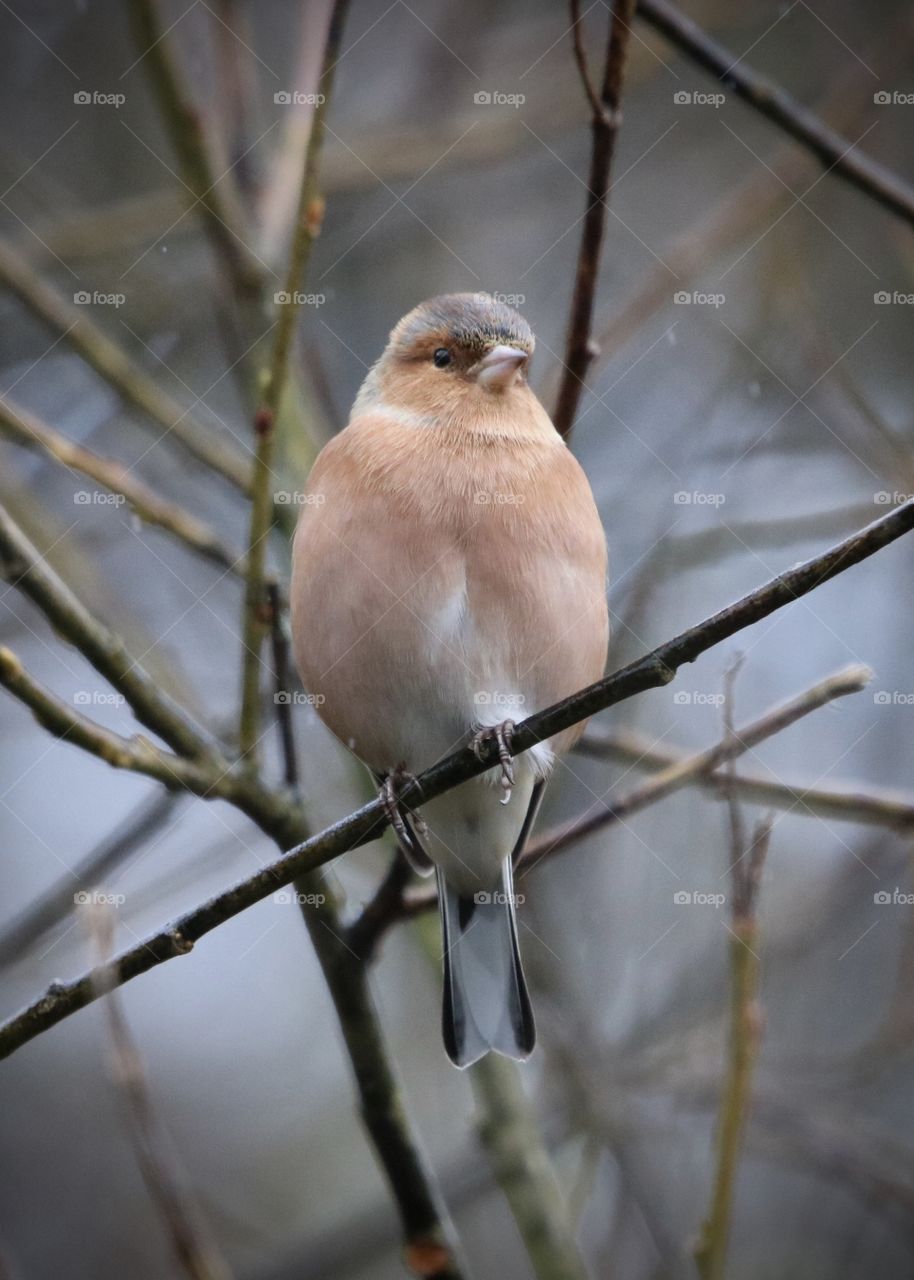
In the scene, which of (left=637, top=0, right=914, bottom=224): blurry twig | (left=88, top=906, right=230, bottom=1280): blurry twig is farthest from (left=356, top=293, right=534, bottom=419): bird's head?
(left=88, top=906, right=230, bottom=1280): blurry twig

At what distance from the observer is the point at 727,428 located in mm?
3861

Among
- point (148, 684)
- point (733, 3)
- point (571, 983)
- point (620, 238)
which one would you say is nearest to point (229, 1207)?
point (571, 983)

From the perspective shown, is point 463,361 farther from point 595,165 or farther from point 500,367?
point 595,165

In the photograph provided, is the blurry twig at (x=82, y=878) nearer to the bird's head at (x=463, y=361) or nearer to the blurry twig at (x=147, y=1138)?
the blurry twig at (x=147, y=1138)

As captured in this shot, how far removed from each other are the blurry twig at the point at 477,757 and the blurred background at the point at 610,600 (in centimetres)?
79

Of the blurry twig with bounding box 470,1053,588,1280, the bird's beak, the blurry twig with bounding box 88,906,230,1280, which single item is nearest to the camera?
the blurry twig with bounding box 88,906,230,1280

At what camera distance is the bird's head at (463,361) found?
122 inches

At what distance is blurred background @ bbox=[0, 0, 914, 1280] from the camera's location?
3465 mm

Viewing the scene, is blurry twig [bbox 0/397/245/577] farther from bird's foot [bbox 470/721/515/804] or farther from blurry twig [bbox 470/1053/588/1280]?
blurry twig [bbox 470/1053/588/1280]

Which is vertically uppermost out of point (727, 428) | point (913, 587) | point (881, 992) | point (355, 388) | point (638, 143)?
point (638, 143)

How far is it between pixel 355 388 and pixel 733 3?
6.18 feet

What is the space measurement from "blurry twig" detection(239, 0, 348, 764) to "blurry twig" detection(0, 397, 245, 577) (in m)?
0.40

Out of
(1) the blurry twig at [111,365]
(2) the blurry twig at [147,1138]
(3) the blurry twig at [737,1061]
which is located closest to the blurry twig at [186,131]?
(1) the blurry twig at [111,365]

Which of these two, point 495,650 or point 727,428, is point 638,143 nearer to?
point 727,428
